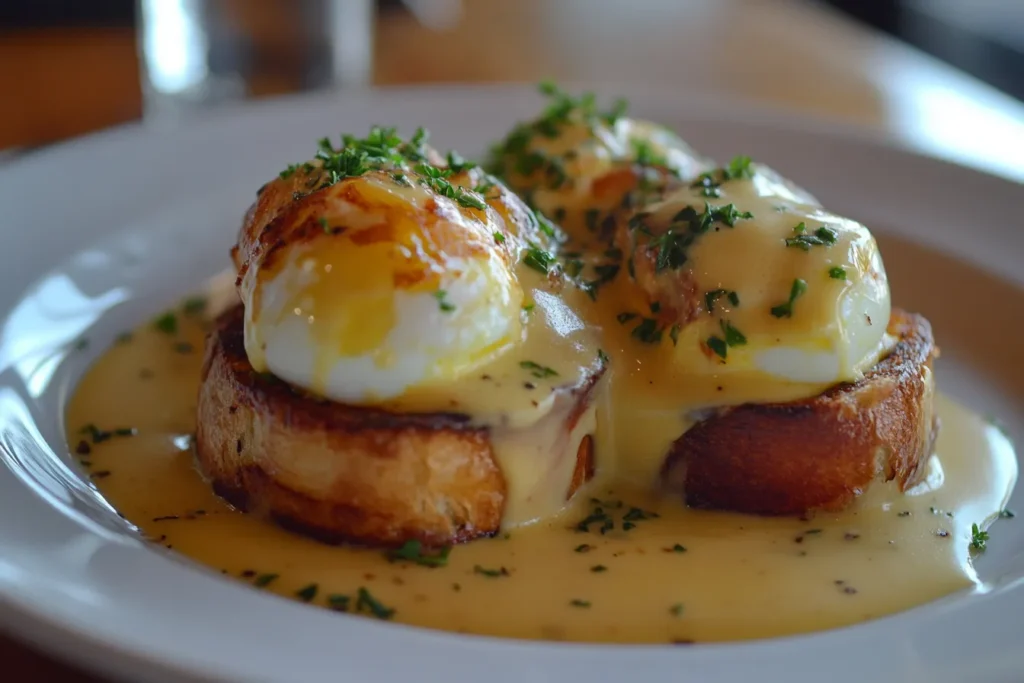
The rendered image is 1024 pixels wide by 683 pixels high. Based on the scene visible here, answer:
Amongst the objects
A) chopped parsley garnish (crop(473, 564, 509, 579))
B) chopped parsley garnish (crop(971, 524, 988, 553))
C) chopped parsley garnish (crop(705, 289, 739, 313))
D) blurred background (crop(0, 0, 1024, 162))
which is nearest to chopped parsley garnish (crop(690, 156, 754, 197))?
chopped parsley garnish (crop(705, 289, 739, 313))

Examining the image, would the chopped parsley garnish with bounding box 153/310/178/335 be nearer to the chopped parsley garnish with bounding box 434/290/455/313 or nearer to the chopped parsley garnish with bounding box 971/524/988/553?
the chopped parsley garnish with bounding box 434/290/455/313

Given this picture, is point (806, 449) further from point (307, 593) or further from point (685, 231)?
point (307, 593)

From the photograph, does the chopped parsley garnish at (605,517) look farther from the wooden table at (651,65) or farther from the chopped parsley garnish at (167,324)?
the wooden table at (651,65)

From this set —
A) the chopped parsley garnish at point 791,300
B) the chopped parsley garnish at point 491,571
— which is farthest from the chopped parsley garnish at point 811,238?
the chopped parsley garnish at point 491,571

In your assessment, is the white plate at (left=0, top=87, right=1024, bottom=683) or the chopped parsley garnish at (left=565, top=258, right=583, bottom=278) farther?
the chopped parsley garnish at (left=565, top=258, right=583, bottom=278)

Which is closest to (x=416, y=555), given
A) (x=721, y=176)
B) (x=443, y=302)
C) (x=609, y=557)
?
(x=609, y=557)
